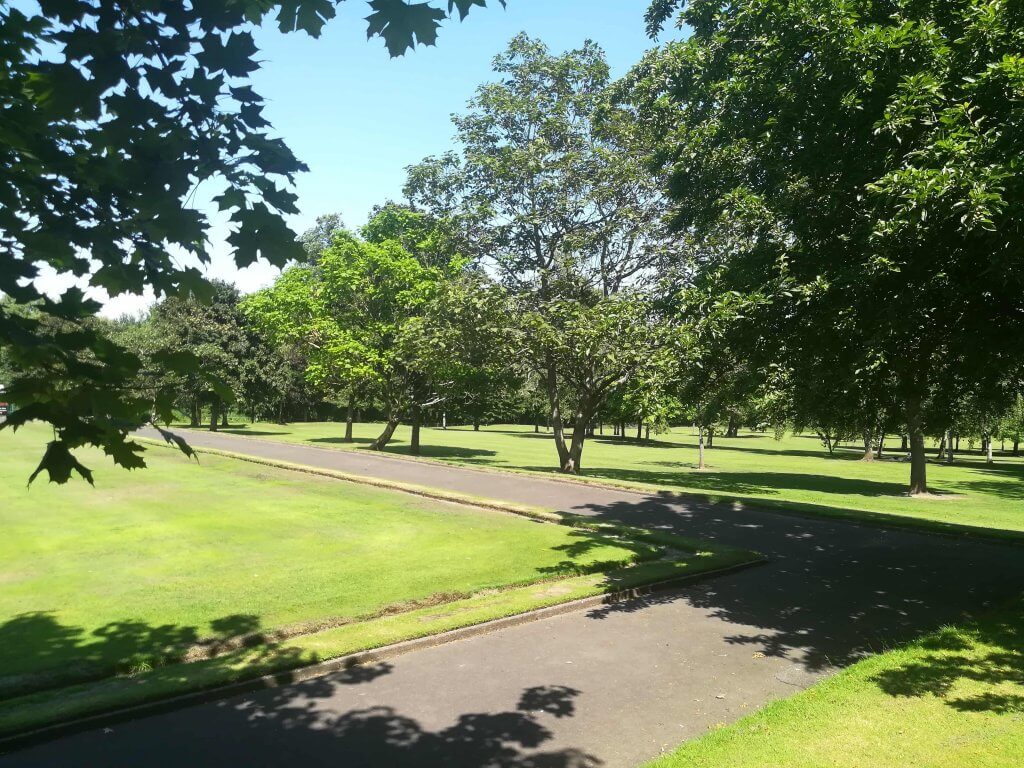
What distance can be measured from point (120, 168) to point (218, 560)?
8.91 m

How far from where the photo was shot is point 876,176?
9.34m

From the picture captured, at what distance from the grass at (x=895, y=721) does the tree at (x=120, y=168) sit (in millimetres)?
4473

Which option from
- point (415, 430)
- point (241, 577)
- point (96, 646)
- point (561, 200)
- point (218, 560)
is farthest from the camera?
point (415, 430)

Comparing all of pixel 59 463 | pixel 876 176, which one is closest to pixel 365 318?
pixel 876 176

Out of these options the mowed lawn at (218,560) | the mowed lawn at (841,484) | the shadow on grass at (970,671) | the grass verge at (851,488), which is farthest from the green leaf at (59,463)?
the mowed lawn at (841,484)

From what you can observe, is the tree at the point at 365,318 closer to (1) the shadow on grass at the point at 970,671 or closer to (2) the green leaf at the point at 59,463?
(1) the shadow on grass at the point at 970,671

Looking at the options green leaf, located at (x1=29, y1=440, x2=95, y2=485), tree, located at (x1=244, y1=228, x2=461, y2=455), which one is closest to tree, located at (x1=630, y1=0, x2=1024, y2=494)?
green leaf, located at (x1=29, y1=440, x2=95, y2=485)

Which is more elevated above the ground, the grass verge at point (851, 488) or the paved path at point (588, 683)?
the grass verge at point (851, 488)

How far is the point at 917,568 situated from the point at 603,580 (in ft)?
18.2

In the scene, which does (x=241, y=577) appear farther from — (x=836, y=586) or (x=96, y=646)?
(x=836, y=586)

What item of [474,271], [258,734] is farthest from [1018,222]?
[474,271]

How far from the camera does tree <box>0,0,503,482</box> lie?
10.6 feet

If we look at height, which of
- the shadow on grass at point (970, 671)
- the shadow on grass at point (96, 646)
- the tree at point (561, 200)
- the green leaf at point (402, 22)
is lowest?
the shadow on grass at point (96, 646)

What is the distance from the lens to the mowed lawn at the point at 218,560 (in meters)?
7.87
